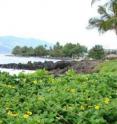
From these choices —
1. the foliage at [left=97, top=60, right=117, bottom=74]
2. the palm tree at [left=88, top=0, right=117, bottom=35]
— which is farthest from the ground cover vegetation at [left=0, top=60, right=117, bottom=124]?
the palm tree at [left=88, top=0, right=117, bottom=35]

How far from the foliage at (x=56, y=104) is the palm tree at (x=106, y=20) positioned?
31.5 m

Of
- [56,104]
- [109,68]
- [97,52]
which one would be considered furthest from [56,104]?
[97,52]

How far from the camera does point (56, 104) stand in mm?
5094

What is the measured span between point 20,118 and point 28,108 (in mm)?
654

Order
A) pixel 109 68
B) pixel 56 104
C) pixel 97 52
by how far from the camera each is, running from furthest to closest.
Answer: pixel 97 52 < pixel 109 68 < pixel 56 104

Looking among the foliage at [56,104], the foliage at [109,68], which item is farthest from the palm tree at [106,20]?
the foliage at [56,104]

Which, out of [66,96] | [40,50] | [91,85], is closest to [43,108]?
[66,96]

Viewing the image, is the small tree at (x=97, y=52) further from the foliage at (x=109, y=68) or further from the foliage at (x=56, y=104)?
the foliage at (x=56, y=104)

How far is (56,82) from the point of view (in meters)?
7.39

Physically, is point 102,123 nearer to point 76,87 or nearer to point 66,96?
point 66,96

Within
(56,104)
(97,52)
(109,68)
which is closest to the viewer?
(56,104)

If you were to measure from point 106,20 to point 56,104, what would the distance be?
3747 centimetres

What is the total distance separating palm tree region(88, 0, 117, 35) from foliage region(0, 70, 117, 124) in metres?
31.5

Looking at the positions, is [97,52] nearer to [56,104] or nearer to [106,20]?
[106,20]
